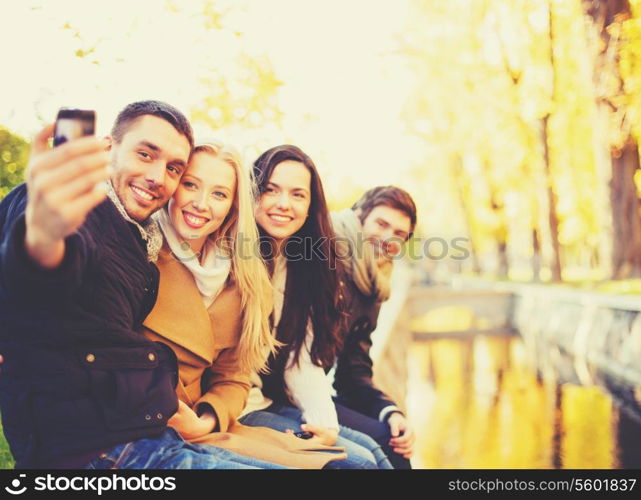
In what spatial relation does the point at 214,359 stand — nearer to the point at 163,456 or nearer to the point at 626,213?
the point at 163,456

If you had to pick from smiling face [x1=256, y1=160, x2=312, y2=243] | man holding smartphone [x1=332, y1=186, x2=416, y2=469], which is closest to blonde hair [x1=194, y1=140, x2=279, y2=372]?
smiling face [x1=256, y1=160, x2=312, y2=243]

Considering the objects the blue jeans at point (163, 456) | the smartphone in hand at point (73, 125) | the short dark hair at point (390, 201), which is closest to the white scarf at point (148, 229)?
the smartphone in hand at point (73, 125)

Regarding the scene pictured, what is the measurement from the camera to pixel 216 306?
2.40 meters

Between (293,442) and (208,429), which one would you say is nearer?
(208,429)

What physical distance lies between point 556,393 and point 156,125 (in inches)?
419

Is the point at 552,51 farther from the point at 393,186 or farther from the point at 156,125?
the point at 156,125

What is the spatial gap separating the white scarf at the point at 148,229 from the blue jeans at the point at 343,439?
89 cm

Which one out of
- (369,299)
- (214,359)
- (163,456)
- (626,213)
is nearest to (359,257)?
(369,299)

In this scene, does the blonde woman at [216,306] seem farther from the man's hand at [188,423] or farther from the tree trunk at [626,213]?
the tree trunk at [626,213]

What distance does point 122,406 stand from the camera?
1.91 meters

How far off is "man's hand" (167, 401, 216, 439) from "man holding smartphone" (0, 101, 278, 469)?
10 centimetres

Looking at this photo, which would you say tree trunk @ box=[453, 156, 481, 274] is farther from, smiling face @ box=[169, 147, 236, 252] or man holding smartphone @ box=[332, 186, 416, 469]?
smiling face @ box=[169, 147, 236, 252]

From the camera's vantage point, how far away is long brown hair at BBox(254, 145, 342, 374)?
9.04 feet
